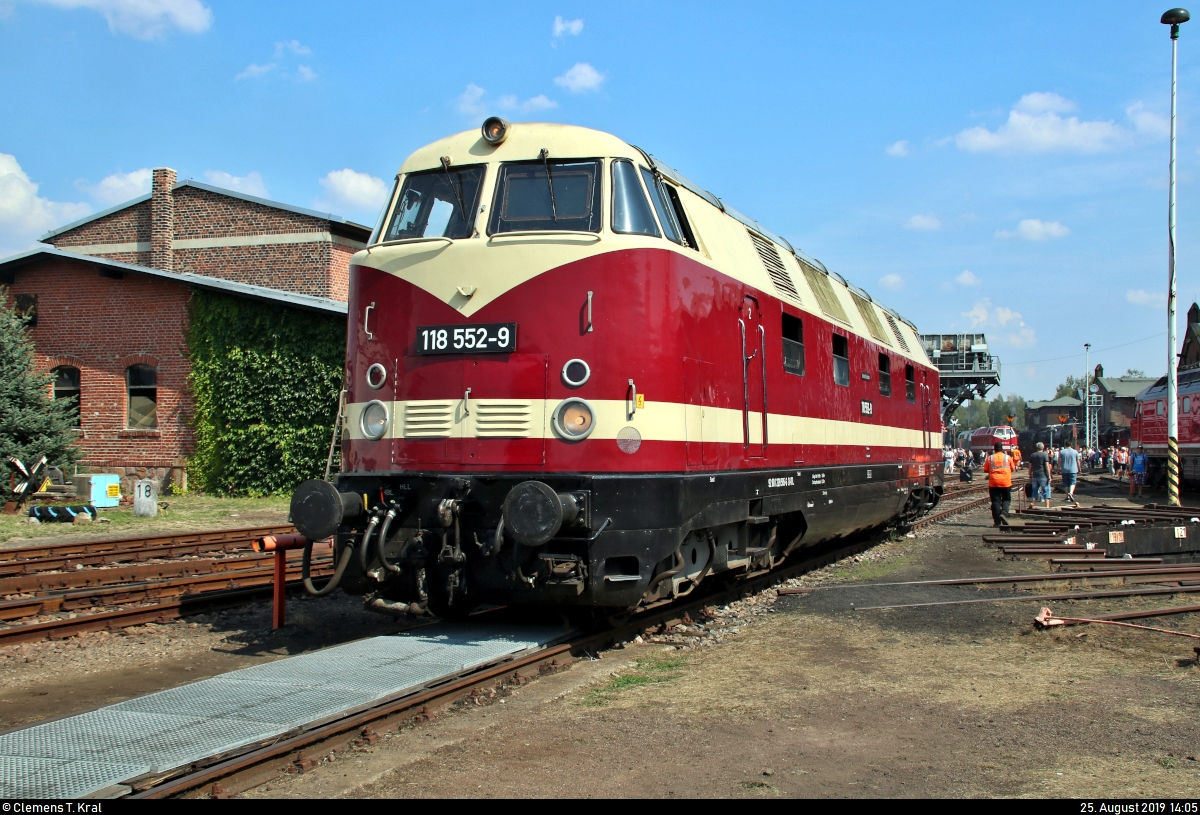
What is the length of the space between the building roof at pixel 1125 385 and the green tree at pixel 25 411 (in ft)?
306

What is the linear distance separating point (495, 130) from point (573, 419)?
8.13ft

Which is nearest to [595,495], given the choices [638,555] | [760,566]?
[638,555]

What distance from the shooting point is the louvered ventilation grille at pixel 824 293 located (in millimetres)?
11133

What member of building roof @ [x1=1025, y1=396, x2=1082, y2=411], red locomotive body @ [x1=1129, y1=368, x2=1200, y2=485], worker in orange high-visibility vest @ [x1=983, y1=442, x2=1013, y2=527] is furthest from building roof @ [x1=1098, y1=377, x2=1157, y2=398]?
worker in orange high-visibility vest @ [x1=983, y1=442, x2=1013, y2=527]

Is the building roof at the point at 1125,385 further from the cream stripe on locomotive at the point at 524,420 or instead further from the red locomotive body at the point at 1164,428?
the cream stripe on locomotive at the point at 524,420

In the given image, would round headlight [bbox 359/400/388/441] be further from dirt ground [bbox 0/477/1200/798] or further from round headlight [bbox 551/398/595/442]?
dirt ground [bbox 0/477/1200/798]

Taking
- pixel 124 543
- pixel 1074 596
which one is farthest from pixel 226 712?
pixel 124 543

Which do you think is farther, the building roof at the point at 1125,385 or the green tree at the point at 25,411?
the building roof at the point at 1125,385

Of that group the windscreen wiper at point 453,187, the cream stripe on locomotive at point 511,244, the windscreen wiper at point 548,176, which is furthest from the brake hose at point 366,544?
the windscreen wiper at point 548,176

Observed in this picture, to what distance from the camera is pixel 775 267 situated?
390 inches

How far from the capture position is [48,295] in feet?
74.1

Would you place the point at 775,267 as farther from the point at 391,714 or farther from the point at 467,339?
the point at 391,714

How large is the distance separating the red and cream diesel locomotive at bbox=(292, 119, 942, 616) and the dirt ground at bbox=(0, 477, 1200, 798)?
845 mm

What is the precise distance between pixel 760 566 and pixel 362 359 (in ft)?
14.9
